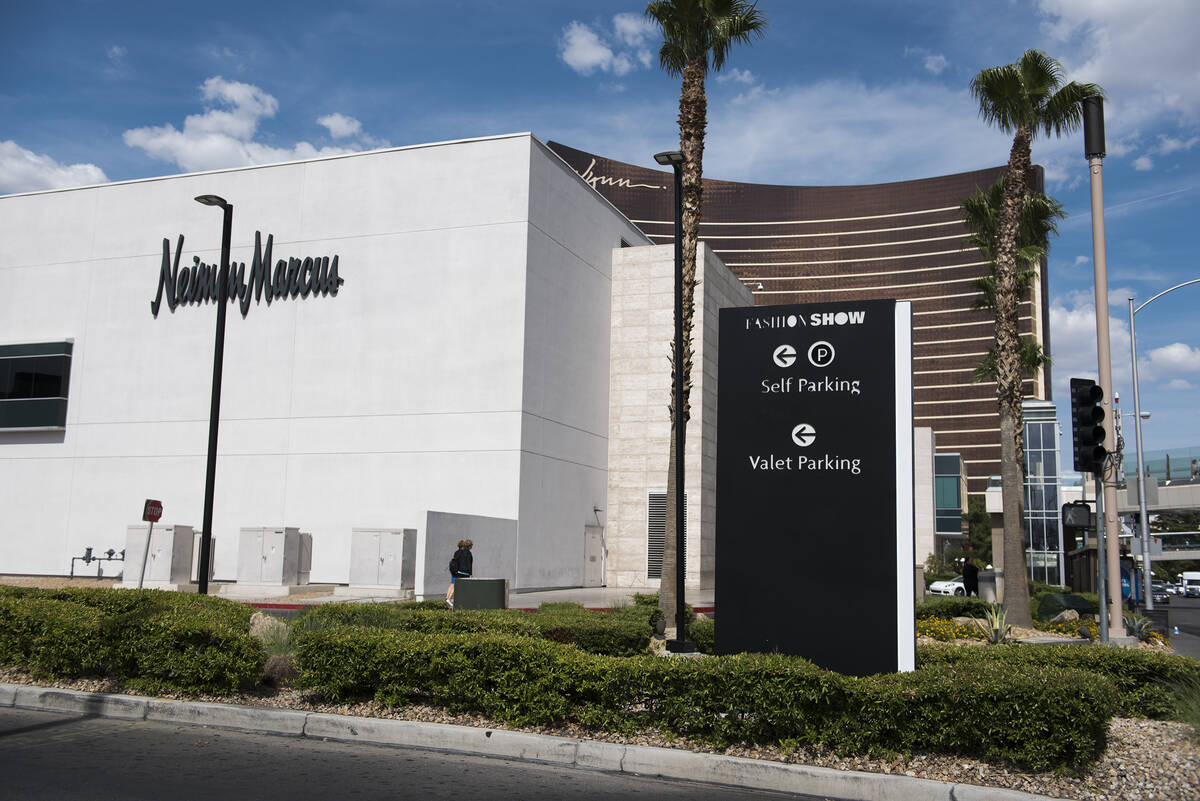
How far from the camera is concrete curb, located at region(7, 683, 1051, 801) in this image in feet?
22.8

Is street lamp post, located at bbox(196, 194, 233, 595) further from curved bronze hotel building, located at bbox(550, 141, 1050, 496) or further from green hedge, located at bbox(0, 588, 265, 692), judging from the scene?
curved bronze hotel building, located at bbox(550, 141, 1050, 496)

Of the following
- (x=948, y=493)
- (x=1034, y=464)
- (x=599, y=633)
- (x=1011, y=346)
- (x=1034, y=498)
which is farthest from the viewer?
(x=948, y=493)

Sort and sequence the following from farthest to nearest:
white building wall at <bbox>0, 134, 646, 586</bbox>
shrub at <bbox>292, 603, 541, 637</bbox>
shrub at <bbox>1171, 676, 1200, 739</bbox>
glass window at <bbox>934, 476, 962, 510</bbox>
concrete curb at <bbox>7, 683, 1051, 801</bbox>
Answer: glass window at <bbox>934, 476, 962, 510</bbox> < white building wall at <bbox>0, 134, 646, 586</bbox> < shrub at <bbox>292, 603, 541, 637</bbox> < shrub at <bbox>1171, 676, 1200, 739</bbox> < concrete curb at <bbox>7, 683, 1051, 801</bbox>

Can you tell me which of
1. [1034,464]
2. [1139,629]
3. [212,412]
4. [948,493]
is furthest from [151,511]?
[1034,464]

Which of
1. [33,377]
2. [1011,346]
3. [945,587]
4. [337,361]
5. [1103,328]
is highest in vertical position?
[337,361]

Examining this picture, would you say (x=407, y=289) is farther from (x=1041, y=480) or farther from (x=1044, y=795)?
(x=1041, y=480)

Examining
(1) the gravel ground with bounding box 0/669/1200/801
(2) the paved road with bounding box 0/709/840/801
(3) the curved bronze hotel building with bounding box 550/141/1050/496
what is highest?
(3) the curved bronze hotel building with bounding box 550/141/1050/496

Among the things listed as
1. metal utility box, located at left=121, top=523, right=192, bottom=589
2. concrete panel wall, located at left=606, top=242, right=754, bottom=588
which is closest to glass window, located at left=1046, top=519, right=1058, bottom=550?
concrete panel wall, located at left=606, top=242, right=754, bottom=588

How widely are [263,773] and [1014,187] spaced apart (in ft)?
70.9

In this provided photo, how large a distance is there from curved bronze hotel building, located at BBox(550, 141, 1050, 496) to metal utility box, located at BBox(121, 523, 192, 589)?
382 ft

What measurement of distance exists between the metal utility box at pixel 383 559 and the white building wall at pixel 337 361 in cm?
526

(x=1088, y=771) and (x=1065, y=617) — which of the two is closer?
(x=1088, y=771)

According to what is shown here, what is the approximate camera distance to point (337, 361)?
32312mm

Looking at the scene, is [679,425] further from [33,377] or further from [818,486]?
[33,377]
